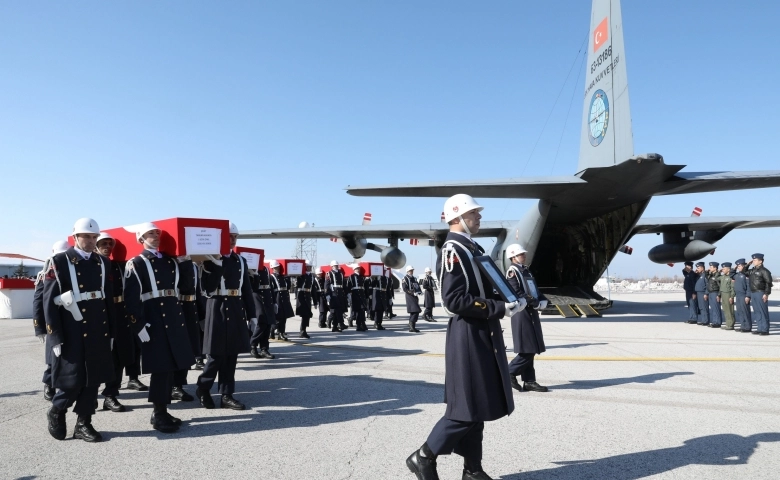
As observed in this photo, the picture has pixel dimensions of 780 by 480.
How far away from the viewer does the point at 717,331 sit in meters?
12.3

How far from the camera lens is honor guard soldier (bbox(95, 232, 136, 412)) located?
536 cm

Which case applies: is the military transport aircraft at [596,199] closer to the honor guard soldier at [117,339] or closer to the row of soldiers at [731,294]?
the row of soldiers at [731,294]

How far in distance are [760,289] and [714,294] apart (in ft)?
7.68

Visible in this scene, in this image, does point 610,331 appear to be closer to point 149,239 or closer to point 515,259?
point 515,259

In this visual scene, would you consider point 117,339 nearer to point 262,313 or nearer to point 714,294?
point 262,313

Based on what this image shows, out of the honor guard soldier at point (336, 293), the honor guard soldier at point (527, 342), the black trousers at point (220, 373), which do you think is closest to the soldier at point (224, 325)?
the black trousers at point (220, 373)

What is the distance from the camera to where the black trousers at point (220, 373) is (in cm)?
534

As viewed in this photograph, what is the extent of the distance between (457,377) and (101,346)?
10.8 feet

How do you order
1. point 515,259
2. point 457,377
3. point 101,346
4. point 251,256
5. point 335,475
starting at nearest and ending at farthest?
point 457,377
point 335,475
point 101,346
point 515,259
point 251,256

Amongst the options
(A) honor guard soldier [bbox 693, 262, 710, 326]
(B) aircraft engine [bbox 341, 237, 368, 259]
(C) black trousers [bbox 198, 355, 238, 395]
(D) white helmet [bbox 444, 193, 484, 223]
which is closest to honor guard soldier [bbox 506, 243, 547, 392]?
(D) white helmet [bbox 444, 193, 484, 223]

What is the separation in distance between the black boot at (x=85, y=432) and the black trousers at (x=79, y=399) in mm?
47

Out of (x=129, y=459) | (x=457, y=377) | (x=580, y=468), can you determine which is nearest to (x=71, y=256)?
(x=129, y=459)

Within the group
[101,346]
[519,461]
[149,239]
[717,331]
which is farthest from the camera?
[717,331]

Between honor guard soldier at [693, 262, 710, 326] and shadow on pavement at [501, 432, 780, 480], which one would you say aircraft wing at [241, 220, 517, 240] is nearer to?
honor guard soldier at [693, 262, 710, 326]
